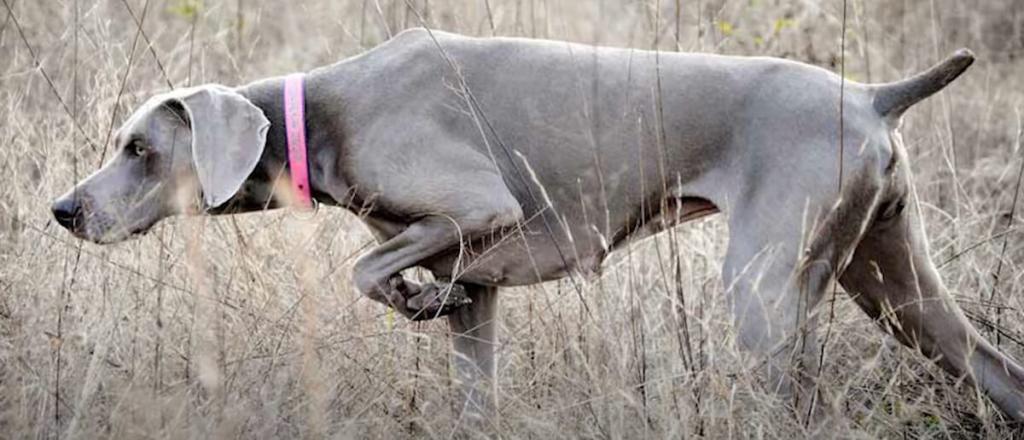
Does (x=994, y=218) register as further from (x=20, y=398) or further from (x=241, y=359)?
(x=20, y=398)

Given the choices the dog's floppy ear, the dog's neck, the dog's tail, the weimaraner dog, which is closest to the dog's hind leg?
the weimaraner dog

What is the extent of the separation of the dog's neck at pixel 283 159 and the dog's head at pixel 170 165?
0.41 feet

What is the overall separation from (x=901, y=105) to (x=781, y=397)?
88cm

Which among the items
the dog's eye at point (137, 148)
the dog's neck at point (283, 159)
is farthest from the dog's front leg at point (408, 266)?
the dog's eye at point (137, 148)

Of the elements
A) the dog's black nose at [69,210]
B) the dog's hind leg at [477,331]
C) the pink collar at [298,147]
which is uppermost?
the pink collar at [298,147]

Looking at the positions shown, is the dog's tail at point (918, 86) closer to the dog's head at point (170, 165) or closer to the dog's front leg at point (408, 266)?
the dog's front leg at point (408, 266)

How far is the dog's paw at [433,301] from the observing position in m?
4.62

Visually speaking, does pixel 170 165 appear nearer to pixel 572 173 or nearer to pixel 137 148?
pixel 137 148

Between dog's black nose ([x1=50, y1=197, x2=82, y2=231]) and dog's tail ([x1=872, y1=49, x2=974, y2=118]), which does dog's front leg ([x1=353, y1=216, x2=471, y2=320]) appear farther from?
dog's tail ([x1=872, y1=49, x2=974, y2=118])

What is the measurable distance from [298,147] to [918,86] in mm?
1818

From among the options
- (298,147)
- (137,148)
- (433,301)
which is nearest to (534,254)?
(433,301)

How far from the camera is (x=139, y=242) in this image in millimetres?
5359

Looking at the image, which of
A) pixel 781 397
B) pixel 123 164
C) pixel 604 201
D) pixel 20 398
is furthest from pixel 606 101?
pixel 20 398

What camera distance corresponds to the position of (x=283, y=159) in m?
4.81
